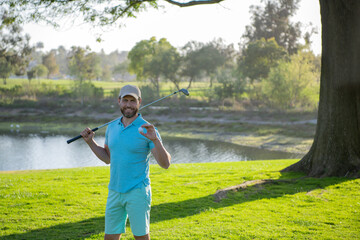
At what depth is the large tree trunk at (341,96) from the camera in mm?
10266

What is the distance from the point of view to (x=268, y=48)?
177 feet

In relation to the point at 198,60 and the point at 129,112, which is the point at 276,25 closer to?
the point at 198,60

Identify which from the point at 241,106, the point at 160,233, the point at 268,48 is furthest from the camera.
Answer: the point at 268,48

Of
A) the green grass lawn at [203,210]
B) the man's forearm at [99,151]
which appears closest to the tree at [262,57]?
the green grass lawn at [203,210]

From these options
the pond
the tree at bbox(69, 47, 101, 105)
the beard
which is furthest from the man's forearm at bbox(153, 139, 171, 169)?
the tree at bbox(69, 47, 101, 105)

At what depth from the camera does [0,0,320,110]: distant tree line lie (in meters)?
42.4

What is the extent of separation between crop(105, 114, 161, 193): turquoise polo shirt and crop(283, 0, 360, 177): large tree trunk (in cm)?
768

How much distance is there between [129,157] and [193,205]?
412 cm

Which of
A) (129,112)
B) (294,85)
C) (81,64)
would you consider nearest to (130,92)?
(129,112)

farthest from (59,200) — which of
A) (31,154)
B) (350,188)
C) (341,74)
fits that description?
(31,154)

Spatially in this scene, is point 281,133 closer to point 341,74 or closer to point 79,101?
point 341,74

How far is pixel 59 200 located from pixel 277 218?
4.67 m

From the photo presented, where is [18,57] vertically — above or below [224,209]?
above

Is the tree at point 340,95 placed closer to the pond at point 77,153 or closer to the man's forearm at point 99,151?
the man's forearm at point 99,151
